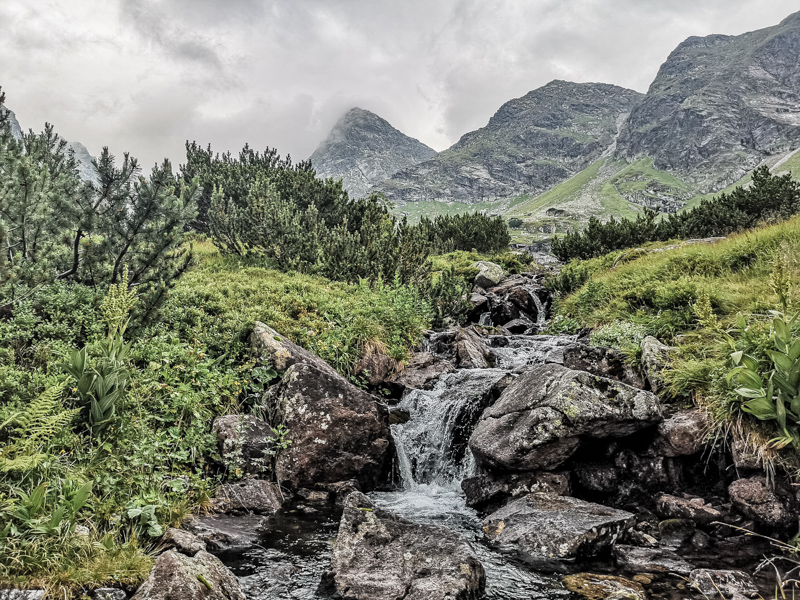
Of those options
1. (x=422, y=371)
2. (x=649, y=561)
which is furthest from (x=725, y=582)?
(x=422, y=371)

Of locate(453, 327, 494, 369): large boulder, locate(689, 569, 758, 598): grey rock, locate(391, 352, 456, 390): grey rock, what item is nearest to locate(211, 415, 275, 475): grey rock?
locate(391, 352, 456, 390): grey rock

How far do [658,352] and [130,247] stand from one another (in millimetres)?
10161

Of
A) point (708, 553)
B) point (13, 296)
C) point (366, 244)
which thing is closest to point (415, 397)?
point (708, 553)

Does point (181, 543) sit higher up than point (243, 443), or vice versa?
point (243, 443)

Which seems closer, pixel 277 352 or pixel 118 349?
pixel 118 349

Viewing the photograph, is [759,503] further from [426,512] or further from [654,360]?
[426,512]

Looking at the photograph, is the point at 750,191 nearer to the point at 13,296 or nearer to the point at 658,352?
the point at 658,352

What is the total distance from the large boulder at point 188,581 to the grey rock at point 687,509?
5487 millimetres

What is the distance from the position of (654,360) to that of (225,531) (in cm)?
774

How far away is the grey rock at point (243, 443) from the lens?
6.45 meters

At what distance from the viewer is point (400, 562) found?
4438mm

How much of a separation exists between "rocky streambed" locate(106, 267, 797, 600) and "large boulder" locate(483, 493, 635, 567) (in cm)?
2

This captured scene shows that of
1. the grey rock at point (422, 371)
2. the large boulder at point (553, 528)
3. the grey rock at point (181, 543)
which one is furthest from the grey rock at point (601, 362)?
the grey rock at point (181, 543)

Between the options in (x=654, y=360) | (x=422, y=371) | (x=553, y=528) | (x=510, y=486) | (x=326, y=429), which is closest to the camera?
(x=553, y=528)
